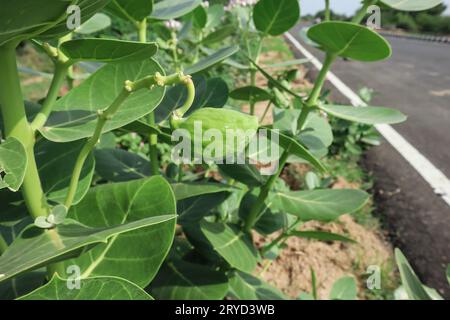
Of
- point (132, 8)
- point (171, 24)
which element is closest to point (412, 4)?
point (132, 8)

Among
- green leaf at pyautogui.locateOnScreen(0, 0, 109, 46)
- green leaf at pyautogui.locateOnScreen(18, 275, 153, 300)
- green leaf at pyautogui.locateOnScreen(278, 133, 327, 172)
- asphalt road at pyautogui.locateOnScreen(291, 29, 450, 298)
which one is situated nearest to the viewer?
green leaf at pyautogui.locateOnScreen(0, 0, 109, 46)

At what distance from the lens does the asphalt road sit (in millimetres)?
2061

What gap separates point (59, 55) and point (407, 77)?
316 inches

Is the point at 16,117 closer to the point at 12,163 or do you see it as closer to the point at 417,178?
the point at 12,163

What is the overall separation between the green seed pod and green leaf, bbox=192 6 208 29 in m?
0.80

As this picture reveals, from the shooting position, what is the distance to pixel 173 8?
34.0 inches

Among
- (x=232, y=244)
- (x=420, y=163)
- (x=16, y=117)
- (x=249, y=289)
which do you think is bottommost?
(x=420, y=163)

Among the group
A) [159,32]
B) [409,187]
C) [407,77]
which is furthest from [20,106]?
[407,77]

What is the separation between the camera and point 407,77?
7609mm

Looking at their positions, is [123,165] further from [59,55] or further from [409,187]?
[409,187]

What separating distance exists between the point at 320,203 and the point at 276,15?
0.45m

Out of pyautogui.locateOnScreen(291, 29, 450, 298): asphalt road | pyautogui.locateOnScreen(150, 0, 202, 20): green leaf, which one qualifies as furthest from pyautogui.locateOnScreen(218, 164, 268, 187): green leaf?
pyautogui.locateOnScreen(291, 29, 450, 298): asphalt road

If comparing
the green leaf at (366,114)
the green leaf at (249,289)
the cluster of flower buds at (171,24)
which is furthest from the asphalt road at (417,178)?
the cluster of flower buds at (171,24)

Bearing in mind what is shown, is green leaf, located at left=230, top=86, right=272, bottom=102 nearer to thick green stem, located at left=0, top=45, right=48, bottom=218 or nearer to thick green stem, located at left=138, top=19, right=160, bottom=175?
thick green stem, located at left=138, top=19, right=160, bottom=175
